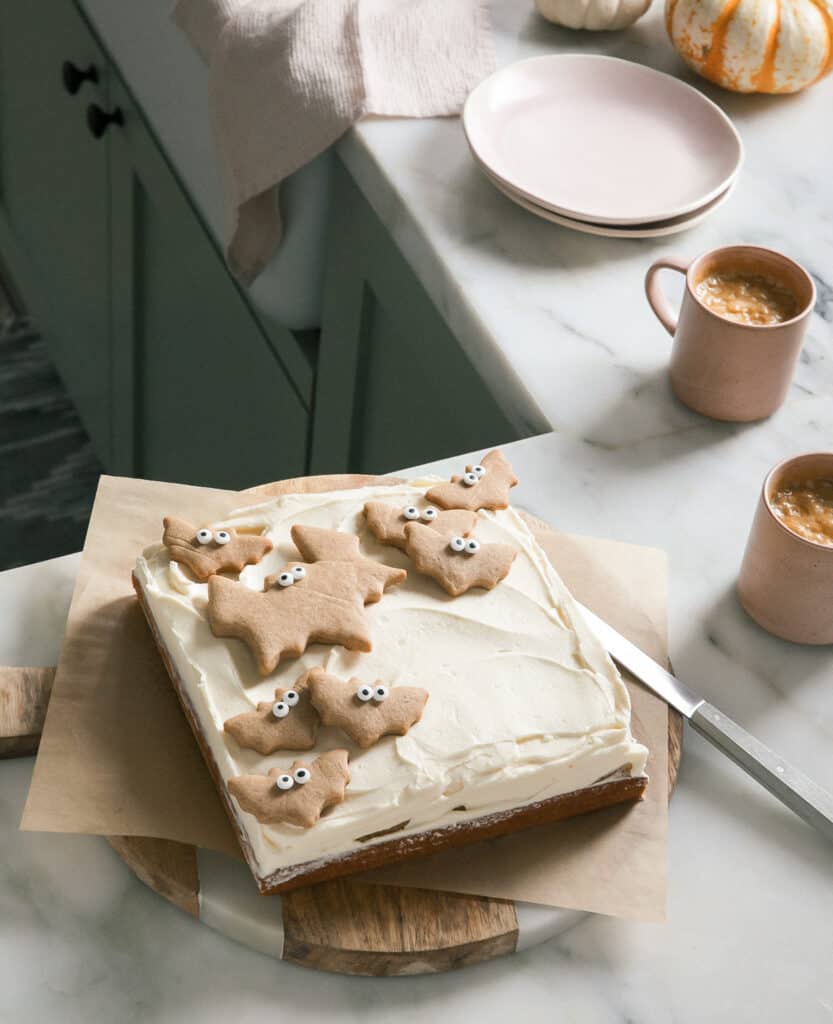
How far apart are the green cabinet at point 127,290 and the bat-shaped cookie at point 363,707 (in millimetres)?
895

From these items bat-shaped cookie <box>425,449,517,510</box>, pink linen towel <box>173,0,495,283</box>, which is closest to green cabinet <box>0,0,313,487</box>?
pink linen towel <box>173,0,495,283</box>

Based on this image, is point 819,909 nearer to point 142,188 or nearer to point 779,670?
point 779,670

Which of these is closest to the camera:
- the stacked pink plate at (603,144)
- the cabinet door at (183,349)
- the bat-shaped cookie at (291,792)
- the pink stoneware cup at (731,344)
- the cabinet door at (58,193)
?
the bat-shaped cookie at (291,792)

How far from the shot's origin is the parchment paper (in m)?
0.81

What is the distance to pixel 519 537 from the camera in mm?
948

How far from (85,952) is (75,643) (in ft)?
0.70

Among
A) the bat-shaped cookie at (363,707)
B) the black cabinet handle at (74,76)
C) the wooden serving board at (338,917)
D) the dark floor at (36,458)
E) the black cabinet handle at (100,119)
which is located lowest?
the dark floor at (36,458)

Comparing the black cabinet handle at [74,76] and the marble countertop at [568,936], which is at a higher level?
the marble countertop at [568,936]

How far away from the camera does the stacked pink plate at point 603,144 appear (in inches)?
50.3

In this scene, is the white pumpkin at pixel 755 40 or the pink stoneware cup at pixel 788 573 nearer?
the pink stoneware cup at pixel 788 573

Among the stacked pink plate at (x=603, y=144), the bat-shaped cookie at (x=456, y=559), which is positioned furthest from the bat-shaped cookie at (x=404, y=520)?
the stacked pink plate at (x=603, y=144)

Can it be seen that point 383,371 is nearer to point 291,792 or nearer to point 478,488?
point 478,488

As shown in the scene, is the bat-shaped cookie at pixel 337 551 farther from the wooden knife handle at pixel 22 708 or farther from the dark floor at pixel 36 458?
the dark floor at pixel 36 458

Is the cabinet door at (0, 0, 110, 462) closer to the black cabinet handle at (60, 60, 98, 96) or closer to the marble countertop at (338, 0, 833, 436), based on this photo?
the black cabinet handle at (60, 60, 98, 96)
